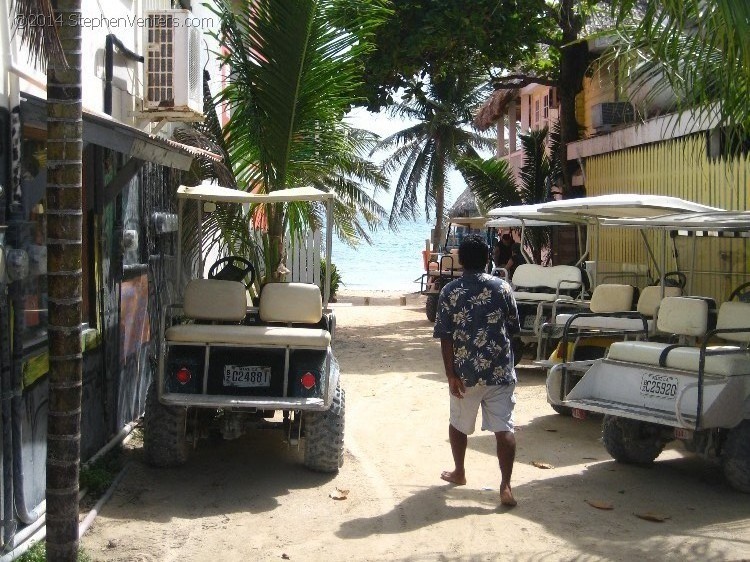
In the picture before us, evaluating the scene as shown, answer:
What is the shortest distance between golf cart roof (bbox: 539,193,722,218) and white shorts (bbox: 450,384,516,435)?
4856 millimetres

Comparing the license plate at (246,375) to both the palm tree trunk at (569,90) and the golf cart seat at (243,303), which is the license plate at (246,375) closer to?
the golf cart seat at (243,303)

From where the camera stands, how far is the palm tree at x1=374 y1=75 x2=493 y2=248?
38188 mm

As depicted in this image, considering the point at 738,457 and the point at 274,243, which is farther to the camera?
the point at 274,243

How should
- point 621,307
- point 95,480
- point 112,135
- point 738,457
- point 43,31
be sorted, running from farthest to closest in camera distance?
1. point 621,307
2. point 95,480
3. point 738,457
4. point 112,135
5. point 43,31

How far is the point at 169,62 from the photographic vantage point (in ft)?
33.1

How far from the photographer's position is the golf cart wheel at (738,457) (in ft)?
23.3

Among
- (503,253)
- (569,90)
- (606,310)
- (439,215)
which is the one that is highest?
(569,90)

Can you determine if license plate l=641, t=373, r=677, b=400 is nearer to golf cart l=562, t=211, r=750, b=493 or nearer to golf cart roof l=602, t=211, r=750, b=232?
golf cart l=562, t=211, r=750, b=493

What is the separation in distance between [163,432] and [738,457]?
4227 mm

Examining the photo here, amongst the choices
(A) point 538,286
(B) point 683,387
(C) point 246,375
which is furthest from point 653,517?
(A) point 538,286

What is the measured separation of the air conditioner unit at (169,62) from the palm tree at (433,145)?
1068 inches

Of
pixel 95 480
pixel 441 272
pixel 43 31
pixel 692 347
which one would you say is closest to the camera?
pixel 43 31

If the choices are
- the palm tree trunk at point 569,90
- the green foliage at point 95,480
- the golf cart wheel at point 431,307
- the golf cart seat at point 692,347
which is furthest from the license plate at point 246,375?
the golf cart wheel at point 431,307

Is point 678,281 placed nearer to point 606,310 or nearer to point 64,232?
point 606,310
